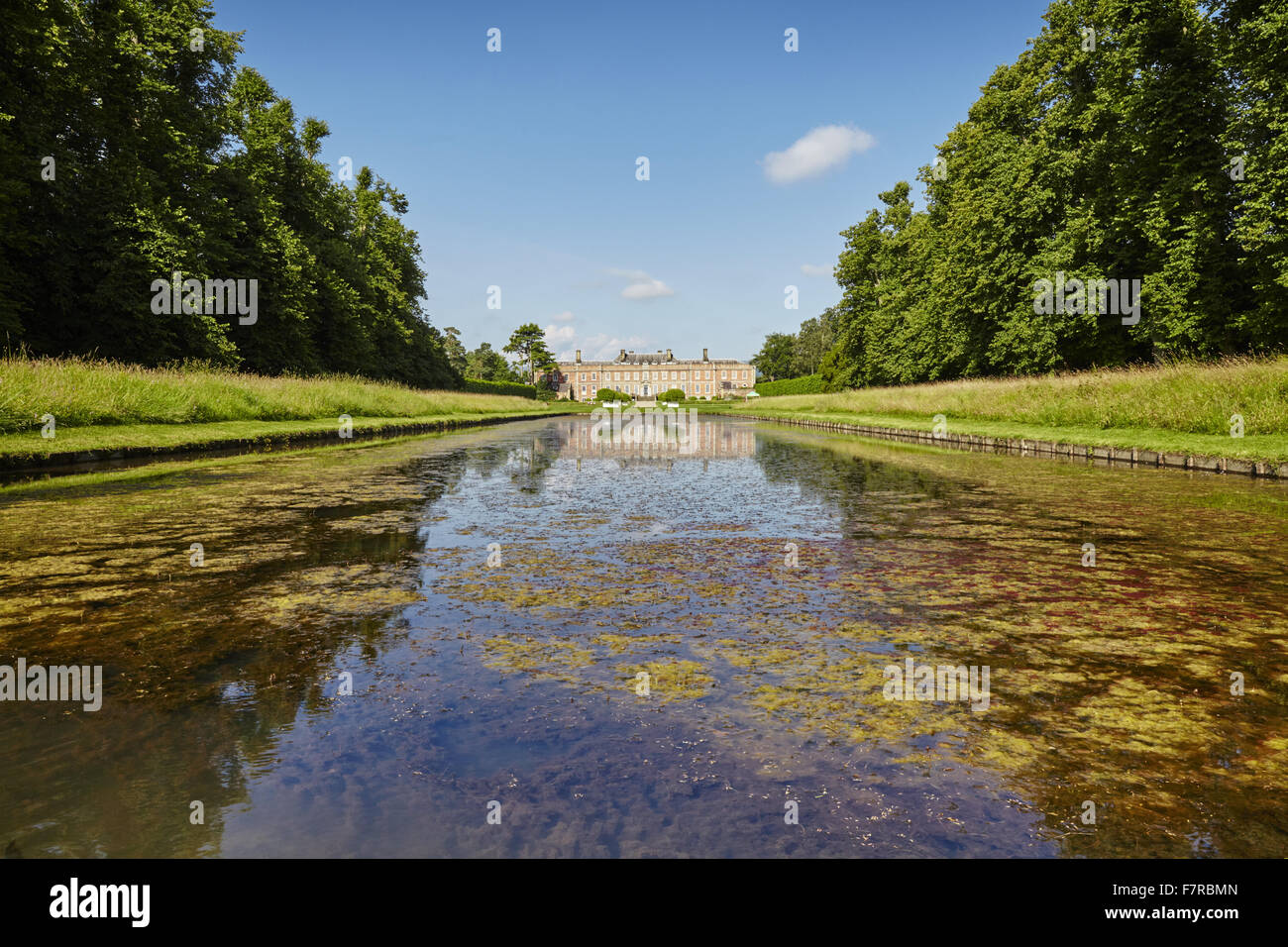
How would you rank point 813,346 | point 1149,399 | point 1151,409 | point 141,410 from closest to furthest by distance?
point 141,410 → point 1151,409 → point 1149,399 → point 813,346

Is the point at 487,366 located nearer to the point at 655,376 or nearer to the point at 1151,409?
the point at 655,376

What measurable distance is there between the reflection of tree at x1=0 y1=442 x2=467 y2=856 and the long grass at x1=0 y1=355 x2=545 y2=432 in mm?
6377

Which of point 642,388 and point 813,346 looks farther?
point 642,388

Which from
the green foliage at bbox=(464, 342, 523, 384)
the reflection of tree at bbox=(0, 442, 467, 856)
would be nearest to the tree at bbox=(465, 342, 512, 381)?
the green foliage at bbox=(464, 342, 523, 384)

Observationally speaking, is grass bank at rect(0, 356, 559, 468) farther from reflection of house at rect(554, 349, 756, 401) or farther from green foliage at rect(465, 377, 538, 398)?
reflection of house at rect(554, 349, 756, 401)

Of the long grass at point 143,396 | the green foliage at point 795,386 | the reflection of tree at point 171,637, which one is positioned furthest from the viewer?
the green foliage at point 795,386

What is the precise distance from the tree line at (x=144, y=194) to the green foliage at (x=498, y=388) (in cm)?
3819

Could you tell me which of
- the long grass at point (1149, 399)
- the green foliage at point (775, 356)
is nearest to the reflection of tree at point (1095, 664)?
the long grass at point (1149, 399)

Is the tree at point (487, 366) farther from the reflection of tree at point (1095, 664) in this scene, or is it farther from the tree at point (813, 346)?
the reflection of tree at point (1095, 664)

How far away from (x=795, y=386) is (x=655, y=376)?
227ft

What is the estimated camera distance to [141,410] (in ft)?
49.9

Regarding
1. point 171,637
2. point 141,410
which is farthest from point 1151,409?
point 141,410

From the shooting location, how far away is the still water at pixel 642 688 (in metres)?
2.00

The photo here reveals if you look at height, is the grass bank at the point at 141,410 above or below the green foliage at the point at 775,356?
below
